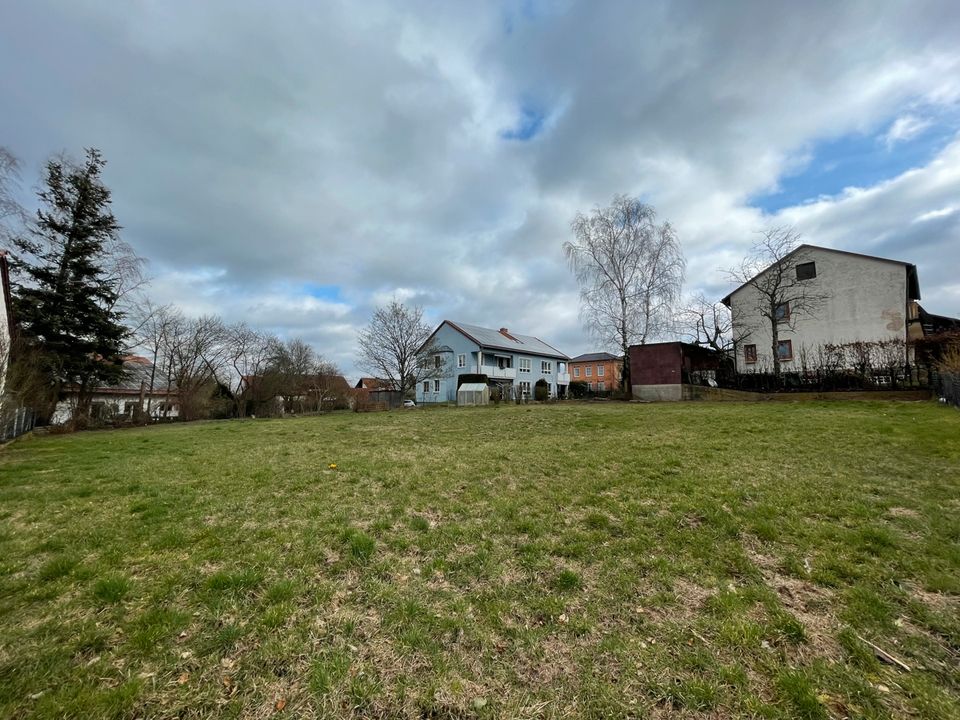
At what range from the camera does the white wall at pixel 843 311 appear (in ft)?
87.9

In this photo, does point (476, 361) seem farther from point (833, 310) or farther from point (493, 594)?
point (493, 594)

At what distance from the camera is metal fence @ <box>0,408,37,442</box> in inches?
551

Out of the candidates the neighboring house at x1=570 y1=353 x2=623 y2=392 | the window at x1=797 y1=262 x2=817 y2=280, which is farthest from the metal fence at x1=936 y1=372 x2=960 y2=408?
the neighboring house at x1=570 y1=353 x2=623 y2=392

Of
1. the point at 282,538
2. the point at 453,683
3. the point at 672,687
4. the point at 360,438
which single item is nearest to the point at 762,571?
the point at 672,687

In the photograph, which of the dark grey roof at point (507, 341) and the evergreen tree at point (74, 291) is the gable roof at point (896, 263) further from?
the evergreen tree at point (74, 291)

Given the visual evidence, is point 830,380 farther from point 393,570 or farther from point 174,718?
point 174,718

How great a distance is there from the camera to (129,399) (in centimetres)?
3409

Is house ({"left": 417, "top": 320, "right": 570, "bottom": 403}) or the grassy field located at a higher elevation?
house ({"left": 417, "top": 320, "right": 570, "bottom": 403})

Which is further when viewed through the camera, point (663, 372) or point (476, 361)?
point (476, 361)

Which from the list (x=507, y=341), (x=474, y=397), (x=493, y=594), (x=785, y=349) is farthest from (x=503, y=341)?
(x=493, y=594)

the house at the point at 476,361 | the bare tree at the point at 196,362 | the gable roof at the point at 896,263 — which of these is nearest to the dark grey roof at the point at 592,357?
the house at the point at 476,361

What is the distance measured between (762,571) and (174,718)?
4.57 m

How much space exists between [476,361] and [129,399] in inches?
1210

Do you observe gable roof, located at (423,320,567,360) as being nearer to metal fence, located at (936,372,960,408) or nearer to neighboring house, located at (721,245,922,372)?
neighboring house, located at (721,245,922,372)
